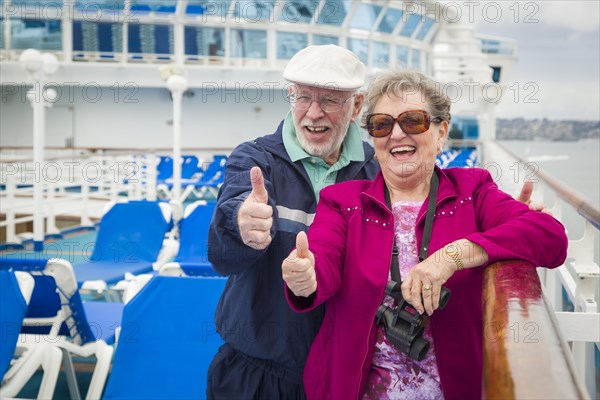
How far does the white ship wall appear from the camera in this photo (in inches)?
776

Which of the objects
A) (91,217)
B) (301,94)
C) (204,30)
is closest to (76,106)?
(204,30)

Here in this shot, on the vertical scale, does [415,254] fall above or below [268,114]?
below

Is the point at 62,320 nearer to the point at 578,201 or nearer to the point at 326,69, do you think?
the point at 326,69

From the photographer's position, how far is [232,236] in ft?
5.04

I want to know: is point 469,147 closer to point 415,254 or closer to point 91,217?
point 91,217

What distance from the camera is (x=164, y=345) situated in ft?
7.09

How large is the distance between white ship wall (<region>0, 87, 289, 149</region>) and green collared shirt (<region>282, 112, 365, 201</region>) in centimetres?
1771

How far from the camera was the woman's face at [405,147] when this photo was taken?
5.07 ft

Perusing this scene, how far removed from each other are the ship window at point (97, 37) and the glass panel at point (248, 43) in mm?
3504

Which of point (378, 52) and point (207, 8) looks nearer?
point (207, 8)

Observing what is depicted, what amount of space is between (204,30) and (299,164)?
61.9ft

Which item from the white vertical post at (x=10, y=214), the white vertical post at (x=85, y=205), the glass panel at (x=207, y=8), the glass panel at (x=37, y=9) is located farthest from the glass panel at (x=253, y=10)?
the white vertical post at (x=10, y=214)

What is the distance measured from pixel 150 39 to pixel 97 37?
156 centimetres

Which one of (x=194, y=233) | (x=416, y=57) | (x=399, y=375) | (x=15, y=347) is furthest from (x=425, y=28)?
(x=399, y=375)
